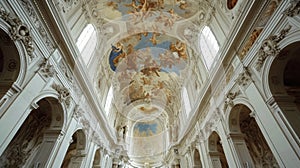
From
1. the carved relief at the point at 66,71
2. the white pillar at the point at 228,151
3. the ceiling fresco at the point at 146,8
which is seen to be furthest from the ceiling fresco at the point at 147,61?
the white pillar at the point at 228,151

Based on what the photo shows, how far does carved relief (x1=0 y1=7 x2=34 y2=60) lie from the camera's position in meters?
Answer: 4.32

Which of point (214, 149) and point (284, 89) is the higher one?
point (284, 89)

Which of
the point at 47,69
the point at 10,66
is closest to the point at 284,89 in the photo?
the point at 47,69

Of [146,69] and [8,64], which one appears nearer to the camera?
[8,64]

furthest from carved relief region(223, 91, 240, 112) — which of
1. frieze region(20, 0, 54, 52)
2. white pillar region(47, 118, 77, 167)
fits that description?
frieze region(20, 0, 54, 52)

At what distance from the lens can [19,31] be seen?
4695mm

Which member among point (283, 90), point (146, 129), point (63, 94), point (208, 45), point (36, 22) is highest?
point (146, 129)

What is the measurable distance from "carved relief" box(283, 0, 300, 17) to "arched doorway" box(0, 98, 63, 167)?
8.07 metres

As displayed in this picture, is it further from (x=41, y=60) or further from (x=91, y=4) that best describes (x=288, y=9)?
(x=91, y=4)

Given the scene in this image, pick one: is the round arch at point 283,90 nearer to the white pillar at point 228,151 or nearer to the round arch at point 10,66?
the white pillar at point 228,151

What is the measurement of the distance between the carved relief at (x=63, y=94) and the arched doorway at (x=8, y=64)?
1.54 metres

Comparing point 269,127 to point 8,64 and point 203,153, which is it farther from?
point 8,64

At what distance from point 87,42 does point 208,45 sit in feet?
23.7

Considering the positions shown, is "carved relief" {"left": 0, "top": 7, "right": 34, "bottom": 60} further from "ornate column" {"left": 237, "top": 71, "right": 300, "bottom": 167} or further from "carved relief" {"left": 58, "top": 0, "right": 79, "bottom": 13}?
"ornate column" {"left": 237, "top": 71, "right": 300, "bottom": 167}
